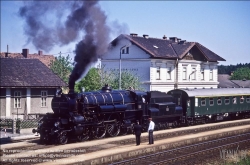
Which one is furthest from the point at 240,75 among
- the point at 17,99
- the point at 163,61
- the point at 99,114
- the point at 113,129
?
the point at 99,114

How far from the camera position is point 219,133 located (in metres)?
27.4

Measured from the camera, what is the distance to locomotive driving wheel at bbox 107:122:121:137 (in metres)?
25.8

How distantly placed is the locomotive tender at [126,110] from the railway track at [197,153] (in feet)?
19.0

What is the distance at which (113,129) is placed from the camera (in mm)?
26000

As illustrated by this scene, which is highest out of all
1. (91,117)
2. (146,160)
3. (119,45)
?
(119,45)

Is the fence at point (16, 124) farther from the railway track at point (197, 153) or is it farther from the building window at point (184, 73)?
the building window at point (184, 73)

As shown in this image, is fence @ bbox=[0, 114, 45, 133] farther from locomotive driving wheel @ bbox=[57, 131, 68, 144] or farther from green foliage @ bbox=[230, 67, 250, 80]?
green foliage @ bbox=[230, 67, 250, 80]

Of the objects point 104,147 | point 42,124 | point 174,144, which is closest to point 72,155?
point 104,147

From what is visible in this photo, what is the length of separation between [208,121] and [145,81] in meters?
11.4

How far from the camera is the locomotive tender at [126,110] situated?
22.8 m

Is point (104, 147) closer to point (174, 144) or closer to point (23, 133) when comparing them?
point (174, 144)

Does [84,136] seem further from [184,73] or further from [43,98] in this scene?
[184,73]

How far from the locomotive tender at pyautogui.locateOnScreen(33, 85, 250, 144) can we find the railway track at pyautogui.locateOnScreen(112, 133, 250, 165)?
Answer: 5.80m

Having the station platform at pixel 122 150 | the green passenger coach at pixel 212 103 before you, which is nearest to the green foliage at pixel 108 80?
the green passenger coach at pixel 212 103
